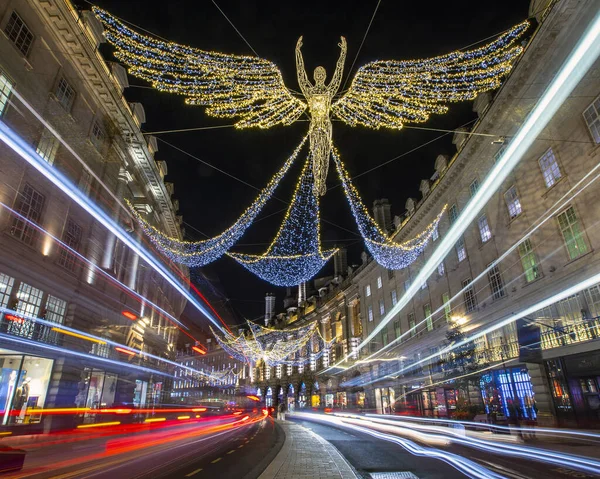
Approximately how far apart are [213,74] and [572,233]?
15286 mm

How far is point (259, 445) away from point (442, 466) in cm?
833

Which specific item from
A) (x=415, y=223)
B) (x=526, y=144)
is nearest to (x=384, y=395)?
(x=415, y=223)

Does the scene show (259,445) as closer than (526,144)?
Yes

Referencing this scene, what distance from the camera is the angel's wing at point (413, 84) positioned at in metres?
10.3

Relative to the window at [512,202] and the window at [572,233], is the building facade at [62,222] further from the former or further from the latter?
the window at [572,233]

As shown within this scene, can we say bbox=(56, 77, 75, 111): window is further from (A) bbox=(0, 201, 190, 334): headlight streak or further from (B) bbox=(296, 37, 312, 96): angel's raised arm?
(B) bbox=(296, 37, 312, 96): angel's raised arm

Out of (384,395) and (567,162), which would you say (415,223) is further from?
(384,395)

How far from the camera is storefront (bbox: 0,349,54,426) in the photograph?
14.8m

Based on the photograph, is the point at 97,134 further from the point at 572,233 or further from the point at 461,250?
the point at 572,233

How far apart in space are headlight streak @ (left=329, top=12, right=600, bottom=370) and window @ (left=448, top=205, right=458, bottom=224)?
41 cm

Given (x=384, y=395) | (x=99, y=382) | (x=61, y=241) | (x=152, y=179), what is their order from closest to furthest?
1. (x=61, y=241)
2. (x=99, y=382)
3. (x=152, y=179)
4. (x=384, y=395)

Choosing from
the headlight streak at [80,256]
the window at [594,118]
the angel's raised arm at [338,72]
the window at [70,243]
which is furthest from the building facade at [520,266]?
the window at [70,243]

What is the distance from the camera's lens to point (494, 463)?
958 centimetres

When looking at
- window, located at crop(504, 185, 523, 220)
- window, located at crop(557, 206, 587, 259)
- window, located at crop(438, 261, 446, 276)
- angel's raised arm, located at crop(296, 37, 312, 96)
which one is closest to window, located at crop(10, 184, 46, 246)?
angel's raised arm, located at crop(296, 37, 312, 96)
